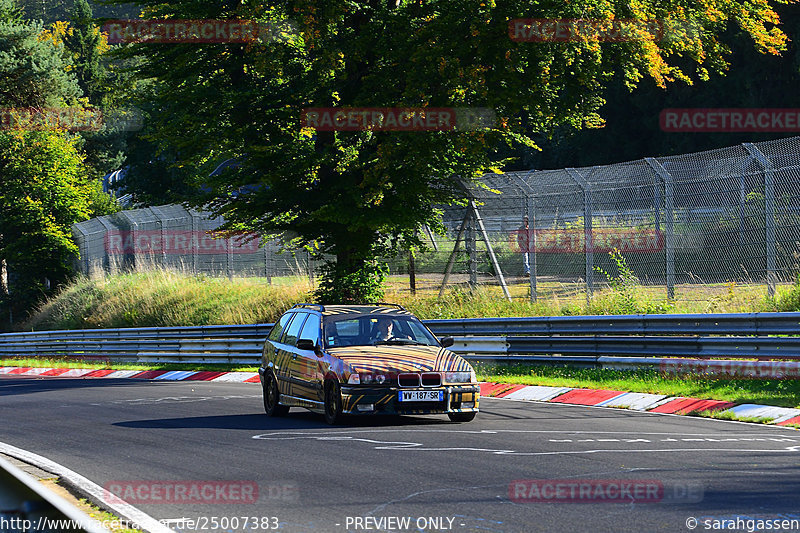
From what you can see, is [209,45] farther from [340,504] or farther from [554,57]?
[340,504]

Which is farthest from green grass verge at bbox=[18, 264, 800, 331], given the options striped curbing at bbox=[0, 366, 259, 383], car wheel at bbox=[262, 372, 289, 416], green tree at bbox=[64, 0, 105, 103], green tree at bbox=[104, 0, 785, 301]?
green tree at bbox=[64, 0, 105, 103]

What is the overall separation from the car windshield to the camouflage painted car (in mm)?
13

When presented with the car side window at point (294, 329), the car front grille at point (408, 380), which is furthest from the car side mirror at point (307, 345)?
the car front grille at point (408, 380)

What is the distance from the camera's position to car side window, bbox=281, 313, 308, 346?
14.3 metres

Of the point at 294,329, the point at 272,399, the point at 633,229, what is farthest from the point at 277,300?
the point at 272,399

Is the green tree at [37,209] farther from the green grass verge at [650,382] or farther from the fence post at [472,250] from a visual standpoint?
the green grass verge at [650,382]

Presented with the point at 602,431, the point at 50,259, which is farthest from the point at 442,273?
the point at 50,259

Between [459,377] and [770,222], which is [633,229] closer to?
[770,222]

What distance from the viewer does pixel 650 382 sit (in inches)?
603

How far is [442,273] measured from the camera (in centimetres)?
2436

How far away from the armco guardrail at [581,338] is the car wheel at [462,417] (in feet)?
13.5

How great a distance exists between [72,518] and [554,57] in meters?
16.3

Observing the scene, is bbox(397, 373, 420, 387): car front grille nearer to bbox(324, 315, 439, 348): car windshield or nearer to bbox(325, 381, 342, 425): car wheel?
bbox(325, 381, 342, 425): car wheel

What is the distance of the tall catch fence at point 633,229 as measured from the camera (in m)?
16.7
